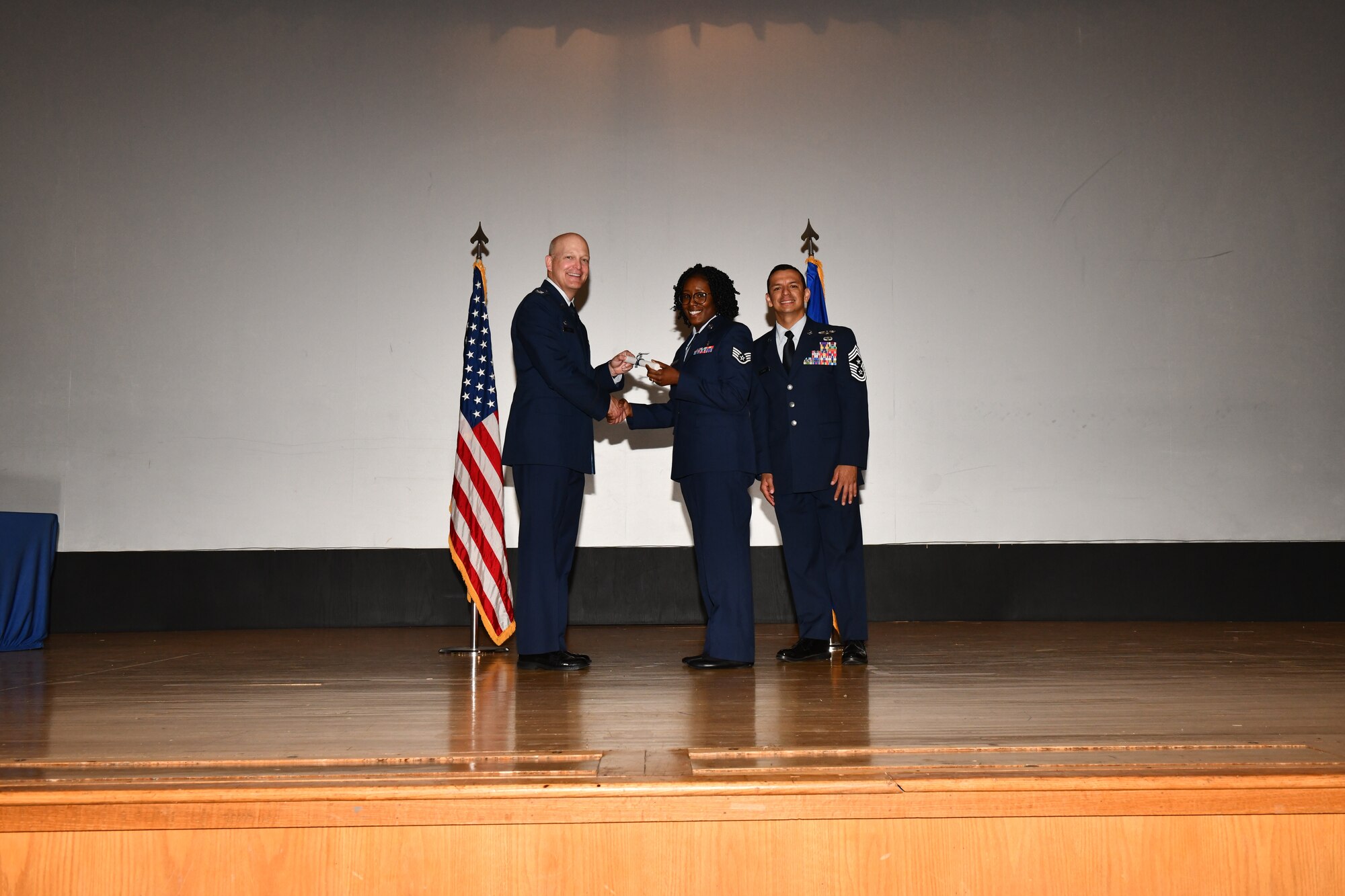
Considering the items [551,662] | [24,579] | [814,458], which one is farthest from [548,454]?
[24,579]

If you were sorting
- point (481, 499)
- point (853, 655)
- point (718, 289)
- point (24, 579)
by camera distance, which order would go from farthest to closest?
point (24, 579) → point (481, 499) → point (718, 289) → point (853, 655)

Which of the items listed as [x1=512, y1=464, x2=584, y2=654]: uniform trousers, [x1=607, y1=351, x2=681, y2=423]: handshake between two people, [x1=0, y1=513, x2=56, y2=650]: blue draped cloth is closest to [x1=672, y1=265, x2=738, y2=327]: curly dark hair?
[x1=607, y1=351, x2=681, y2=423]: handshake between two people

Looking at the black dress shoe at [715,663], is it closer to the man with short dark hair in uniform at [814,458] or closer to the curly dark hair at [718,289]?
the man with short dark hair in uniform at [814,458]

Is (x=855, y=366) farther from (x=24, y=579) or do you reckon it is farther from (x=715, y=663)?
(x=24, y=579)

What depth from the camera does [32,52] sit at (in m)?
4.89

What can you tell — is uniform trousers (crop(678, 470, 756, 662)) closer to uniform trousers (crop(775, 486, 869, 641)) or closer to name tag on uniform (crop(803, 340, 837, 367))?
uniform trousers (crop(775, 486, 869, 641))

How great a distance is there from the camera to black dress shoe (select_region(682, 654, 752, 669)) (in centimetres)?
284

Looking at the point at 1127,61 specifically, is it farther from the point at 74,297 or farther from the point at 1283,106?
the point at 74,297

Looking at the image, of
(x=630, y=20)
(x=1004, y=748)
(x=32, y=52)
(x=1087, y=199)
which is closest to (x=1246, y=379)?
(x=1087, y=199)

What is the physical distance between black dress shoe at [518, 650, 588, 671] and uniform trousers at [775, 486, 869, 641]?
78cm

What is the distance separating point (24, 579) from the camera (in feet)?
13.1

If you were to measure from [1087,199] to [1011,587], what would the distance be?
81.9 inches

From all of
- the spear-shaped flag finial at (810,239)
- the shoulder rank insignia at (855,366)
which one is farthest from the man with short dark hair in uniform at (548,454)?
the spear-shaped flag finial at (810,239)

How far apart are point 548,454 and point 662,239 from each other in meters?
2.28
